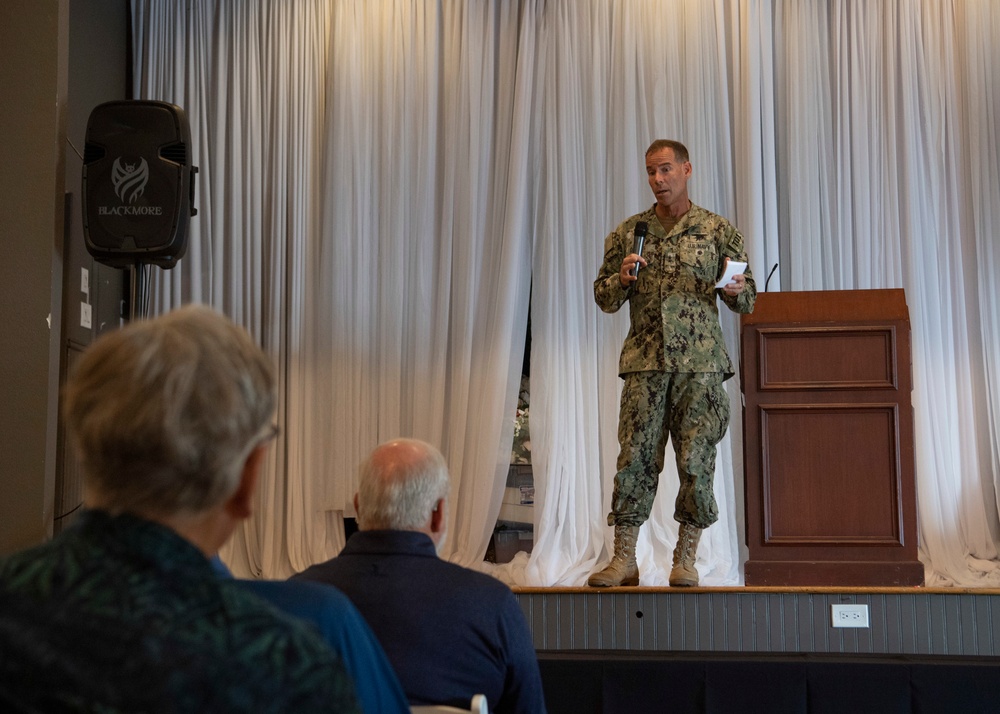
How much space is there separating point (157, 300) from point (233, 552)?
1.33m

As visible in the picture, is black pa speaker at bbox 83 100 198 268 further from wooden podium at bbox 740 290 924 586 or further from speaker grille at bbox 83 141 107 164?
wooden podium at bbox 740 290 924 586

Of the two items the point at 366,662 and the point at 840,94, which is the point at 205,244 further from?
the point at 366,662

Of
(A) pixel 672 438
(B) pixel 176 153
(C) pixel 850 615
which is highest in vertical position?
(B) pixel 176 153

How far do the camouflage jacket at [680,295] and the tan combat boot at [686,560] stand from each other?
1.92 ft

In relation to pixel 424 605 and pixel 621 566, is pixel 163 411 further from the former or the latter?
pixel 621 566

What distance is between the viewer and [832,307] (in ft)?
12.7

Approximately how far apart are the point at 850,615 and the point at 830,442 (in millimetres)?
595

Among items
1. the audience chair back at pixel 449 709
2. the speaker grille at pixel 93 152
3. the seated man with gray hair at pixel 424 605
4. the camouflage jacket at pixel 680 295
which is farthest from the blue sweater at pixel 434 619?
the speaker grille at pixel 93 152

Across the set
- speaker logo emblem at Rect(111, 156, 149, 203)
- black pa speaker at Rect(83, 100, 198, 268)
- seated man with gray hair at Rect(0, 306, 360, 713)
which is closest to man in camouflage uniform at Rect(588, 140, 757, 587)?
black pa speaker at Rect(83, 100, 198, 268)

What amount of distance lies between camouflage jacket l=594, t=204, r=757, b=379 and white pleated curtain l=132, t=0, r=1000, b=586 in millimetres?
1211

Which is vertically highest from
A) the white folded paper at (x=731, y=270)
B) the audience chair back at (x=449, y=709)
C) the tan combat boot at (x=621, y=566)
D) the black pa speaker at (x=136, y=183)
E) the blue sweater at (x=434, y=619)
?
the black pa speaker at (x=136, y=183)

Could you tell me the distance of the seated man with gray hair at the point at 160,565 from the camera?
69 cm

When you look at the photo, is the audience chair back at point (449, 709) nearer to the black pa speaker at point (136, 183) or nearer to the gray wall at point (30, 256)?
the gray wall at point (30, 256)

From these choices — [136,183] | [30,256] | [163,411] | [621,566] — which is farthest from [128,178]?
[163,411]
